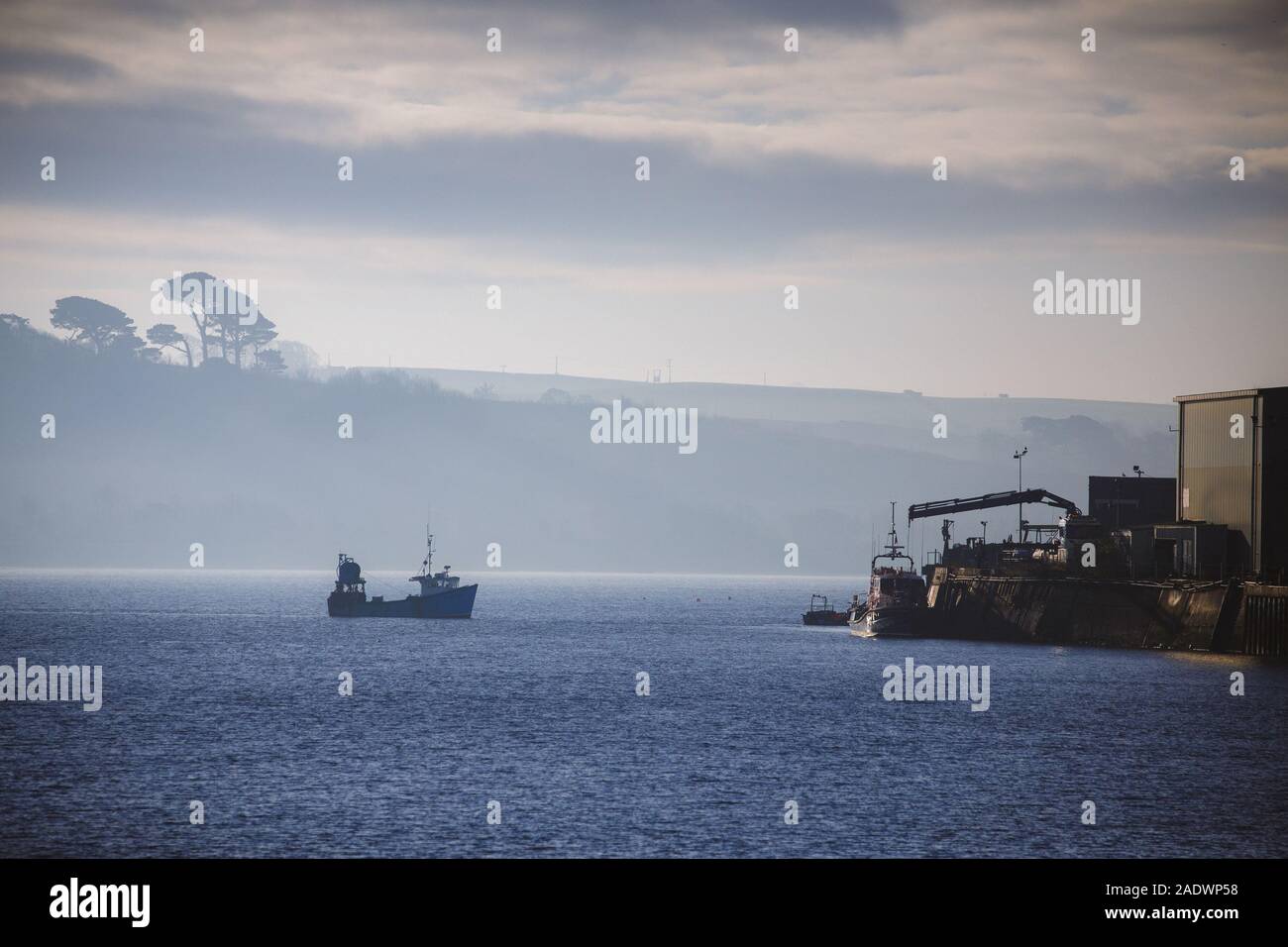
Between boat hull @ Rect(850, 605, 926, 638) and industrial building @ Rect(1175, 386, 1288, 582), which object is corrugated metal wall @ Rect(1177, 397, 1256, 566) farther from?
boat hull @ Rect(850, 605, 926, 638)

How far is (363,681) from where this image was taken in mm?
107688

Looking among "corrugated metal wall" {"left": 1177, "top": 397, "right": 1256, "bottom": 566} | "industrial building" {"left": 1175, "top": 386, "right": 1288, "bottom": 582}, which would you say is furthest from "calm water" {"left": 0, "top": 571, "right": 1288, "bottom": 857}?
"corrugated metal wall" {"left": 1177, "top": 397, "right": 1256, "bottom": 566}

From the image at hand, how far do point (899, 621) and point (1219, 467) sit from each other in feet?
142

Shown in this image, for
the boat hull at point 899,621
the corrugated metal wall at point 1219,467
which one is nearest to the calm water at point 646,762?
the corrugated metal wall at point 1219,467

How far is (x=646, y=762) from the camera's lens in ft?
215

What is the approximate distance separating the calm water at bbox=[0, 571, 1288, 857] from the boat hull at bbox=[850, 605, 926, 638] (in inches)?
1159

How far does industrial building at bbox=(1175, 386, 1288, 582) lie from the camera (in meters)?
116

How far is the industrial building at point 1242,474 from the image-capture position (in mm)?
116312

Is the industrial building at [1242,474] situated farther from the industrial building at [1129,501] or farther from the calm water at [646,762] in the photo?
the industrial building at [1129,501]
